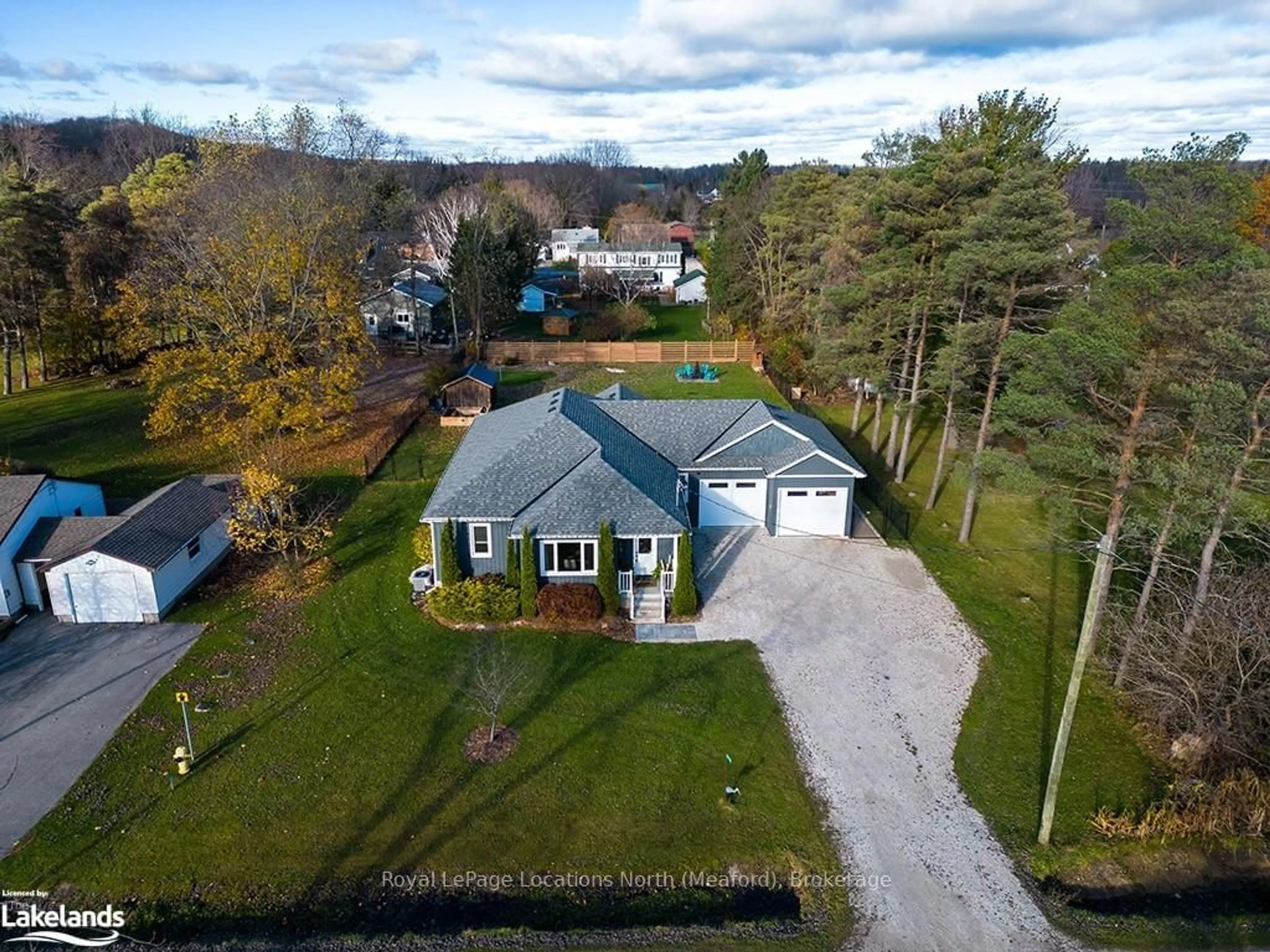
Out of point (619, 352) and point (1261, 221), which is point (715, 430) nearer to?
point (619, 352)

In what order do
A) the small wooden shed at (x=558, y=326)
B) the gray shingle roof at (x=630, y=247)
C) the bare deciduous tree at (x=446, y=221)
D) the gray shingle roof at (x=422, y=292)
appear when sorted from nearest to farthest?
the gray shingle roof at (x=422, y=292) → the bare deciduous tree at (x=446, y=221) → the small wooden shed at (x=558, y=326) → the gray shingle roof at (x=630, y=247)

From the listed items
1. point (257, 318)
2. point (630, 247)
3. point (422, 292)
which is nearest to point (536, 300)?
point (422, 292)

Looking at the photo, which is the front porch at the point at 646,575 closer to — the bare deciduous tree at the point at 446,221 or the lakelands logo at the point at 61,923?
the lakelands logo at the point at 61,923

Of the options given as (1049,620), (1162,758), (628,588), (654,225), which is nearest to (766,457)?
(628,588)

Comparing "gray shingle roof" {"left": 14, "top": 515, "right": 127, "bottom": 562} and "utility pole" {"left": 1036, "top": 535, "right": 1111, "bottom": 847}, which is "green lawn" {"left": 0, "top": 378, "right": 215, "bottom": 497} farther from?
"utility pole" {"left": 1036, "top": 535, "right": 1111, "bottom": 847}

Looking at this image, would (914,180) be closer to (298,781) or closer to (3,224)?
(298,781)

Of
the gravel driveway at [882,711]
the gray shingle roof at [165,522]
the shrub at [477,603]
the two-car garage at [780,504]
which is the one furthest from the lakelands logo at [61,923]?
the two-car garage at [780,504]

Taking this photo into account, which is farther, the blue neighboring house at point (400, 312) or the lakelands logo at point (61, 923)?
the blue neighboring house at point (400, 312)
